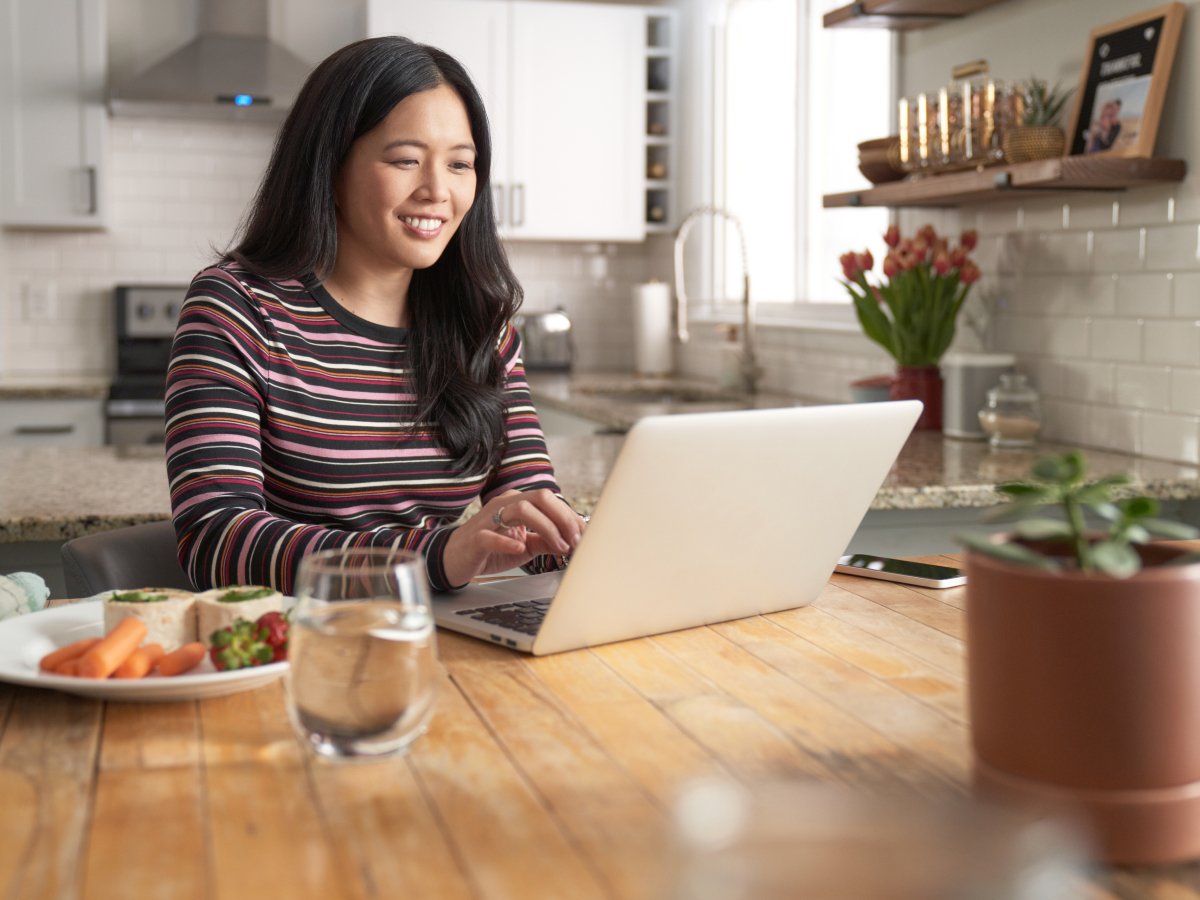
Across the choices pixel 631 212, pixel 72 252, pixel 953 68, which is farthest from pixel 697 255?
pixel 72 252

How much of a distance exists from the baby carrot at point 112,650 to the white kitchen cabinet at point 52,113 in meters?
4.11

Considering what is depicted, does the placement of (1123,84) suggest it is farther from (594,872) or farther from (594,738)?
(594,872)

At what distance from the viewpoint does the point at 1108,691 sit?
2.36 ft

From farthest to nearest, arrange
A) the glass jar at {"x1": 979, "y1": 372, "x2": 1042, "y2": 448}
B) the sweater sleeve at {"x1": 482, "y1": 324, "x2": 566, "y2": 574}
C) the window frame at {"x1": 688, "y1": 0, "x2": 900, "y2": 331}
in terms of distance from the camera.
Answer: the window frame at {"x1": 688, "y1": 0, "x2": 900, "y2": 331}
the glass jar at {"x1": 979, "y1": 372, "x2": 1042, "y2": 448}
the sweater sleeve at {"x1": 482, "y1": 324, "x2": 566, "y2": 574}

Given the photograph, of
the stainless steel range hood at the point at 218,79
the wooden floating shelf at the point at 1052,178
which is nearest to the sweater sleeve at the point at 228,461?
the wooden floating shelf at the point at 1052,178

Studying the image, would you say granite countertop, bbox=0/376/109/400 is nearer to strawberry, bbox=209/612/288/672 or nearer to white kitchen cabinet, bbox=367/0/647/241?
white kitchen cabinet, bbox=367/0/647/241

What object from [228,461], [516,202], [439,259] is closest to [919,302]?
[439,259]

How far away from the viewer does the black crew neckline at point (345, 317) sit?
71.8 inches

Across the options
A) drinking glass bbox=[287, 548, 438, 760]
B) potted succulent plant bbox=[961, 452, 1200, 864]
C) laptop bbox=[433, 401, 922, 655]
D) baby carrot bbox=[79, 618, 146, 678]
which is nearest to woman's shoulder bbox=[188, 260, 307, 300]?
laptop bbox=[433, 401, 922, 655]

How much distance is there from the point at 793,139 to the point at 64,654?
3.79m

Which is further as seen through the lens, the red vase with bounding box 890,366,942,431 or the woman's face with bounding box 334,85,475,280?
the red vase with bounding box 890,366,942,431

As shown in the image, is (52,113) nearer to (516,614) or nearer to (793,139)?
(793,139)

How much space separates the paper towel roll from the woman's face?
336 centimetres

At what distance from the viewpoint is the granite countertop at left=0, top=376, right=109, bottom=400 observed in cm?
444
